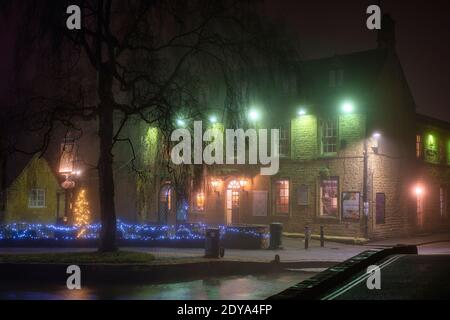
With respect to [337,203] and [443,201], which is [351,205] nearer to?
[337,203]

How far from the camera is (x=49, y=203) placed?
4722cm

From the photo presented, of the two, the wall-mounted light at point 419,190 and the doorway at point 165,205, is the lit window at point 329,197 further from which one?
the doorway at point 165,205

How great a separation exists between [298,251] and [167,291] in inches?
471

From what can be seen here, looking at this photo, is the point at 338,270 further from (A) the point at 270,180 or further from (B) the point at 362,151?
(A) the point at 270,180

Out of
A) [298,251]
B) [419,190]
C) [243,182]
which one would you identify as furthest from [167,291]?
[419,190]

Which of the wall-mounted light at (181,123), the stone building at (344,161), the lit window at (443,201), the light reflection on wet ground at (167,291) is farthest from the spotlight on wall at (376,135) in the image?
the light reflection on wet ground at (167,291)

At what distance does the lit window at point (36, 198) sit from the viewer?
4734cm

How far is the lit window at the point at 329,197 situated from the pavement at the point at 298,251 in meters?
2.23

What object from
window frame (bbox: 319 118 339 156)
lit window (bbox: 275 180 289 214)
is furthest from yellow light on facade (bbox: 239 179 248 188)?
window frame (bbox: 319 118 339 156)

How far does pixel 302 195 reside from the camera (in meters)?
35.1

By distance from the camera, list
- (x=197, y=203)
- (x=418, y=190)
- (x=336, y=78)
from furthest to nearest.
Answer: (x=197, y=203) < (x=418, y=190) < (x=336, y=78)

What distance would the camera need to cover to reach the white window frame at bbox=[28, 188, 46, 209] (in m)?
47.3
